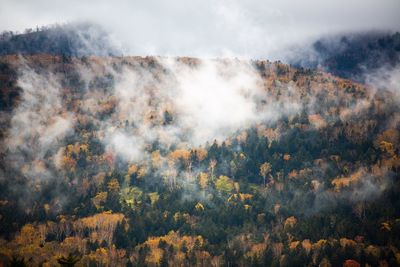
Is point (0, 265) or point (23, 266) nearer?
point (23, 266)

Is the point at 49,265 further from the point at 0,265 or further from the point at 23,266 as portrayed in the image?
the point at 23,266

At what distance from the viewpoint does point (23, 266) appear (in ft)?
397

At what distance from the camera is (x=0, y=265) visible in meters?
187

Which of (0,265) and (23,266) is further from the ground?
(23,266)

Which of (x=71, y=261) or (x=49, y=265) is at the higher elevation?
(x=71, y=261)

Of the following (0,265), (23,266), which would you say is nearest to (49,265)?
(0,265)

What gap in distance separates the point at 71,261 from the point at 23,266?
1452cm

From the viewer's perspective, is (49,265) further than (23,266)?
Yes

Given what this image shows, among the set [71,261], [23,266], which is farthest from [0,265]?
[71,261]

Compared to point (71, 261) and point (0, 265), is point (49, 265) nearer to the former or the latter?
point (0, 265)

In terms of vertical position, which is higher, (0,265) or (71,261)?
(71,261)

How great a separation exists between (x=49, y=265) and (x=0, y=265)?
710 inches

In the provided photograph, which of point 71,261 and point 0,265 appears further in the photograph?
point 0,265

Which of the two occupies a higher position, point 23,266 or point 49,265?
point 23,266
